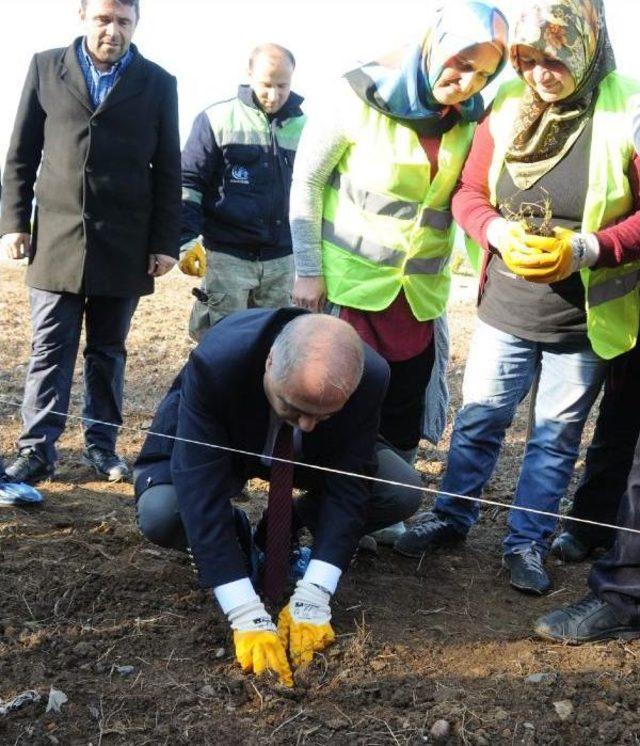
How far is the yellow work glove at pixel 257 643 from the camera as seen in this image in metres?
2.67

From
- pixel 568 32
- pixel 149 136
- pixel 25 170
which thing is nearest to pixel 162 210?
pixel 149 136

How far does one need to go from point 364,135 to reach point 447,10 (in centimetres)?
47

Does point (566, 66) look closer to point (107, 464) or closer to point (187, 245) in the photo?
point (187, 245)

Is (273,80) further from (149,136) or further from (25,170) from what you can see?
(25,170)

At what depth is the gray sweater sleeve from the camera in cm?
327

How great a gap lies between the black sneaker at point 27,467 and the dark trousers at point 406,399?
146cm

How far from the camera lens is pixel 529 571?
11.0ft

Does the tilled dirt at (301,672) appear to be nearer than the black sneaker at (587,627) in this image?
Yes

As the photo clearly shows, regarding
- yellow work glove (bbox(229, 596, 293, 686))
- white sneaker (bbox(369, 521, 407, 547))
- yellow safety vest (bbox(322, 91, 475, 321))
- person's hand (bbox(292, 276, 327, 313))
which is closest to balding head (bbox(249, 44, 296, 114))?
yellow safety vest (bbox(322, 91, 475, 321))

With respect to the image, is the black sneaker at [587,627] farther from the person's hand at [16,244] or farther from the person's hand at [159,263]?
the person's hand at [16,244]

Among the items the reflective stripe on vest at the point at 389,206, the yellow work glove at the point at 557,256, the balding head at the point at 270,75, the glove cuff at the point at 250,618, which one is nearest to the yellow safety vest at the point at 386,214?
the reflective stripe on vest at the point at 389,206

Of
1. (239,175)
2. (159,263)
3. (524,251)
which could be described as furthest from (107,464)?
(524,251)

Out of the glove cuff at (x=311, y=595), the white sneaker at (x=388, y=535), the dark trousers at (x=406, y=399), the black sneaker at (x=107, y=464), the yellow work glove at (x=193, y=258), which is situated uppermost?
the yellow work glove at (x=193, y=258)

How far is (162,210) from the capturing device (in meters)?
4.04
